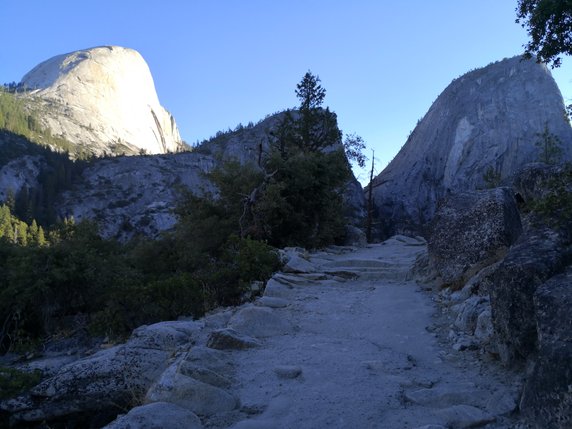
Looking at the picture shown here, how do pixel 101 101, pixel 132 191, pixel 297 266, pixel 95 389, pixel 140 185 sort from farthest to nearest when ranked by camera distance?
pixel 101 101, pixel 140 185, pixel 132 191, pixel 297 266, pixel 95 389

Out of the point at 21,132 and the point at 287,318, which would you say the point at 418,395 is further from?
the point at 21,132

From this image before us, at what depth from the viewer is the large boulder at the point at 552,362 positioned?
2938 mm

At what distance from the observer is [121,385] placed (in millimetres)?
5008

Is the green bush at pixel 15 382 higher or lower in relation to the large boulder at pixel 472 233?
lower

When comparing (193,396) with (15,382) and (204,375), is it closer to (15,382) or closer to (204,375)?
(204,375)

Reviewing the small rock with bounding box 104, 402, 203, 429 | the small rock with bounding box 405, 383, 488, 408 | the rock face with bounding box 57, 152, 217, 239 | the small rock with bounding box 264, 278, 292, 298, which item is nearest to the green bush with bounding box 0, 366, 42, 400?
the small rock with bounding box 104, 402, 203, 429

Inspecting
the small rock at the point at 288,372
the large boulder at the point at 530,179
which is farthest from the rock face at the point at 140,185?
the small rock at the point at 288,372

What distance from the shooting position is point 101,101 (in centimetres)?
11712

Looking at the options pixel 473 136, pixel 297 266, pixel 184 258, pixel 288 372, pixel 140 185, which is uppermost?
pixel 140 185

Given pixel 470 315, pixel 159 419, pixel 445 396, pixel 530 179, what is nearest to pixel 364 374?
pixel 445 396

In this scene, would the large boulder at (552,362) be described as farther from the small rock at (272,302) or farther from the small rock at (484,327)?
the small rock at (272,302)

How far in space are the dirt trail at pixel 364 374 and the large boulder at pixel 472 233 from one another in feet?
2.86

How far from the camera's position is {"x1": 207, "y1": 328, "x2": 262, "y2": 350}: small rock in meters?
5.51

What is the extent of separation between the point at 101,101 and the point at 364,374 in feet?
407
